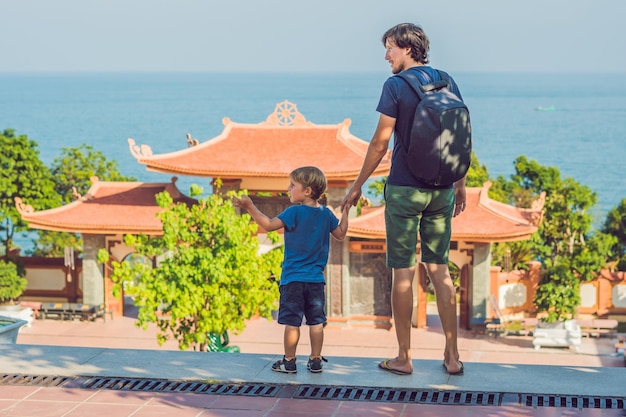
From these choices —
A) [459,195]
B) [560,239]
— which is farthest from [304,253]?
[560,239]

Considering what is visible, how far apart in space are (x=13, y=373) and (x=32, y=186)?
1853 centimetres

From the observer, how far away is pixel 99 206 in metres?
22.3

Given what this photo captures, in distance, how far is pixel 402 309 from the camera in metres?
5.52

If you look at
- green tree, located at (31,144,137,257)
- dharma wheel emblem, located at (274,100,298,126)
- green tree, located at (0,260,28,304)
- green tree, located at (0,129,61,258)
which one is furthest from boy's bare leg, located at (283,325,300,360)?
green tree, located at (31,144,137,257)

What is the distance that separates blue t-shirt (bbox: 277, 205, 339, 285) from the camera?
5.57m

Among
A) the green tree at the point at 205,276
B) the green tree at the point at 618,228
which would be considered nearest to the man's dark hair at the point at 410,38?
the green tree at the point at 205,276

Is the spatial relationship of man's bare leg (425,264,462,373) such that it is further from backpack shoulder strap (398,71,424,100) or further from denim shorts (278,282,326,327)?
backpack shoulder strap (398,71,424,100)

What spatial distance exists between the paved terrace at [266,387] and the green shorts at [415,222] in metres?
0.63

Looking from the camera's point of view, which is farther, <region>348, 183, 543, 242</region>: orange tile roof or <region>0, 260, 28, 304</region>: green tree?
<region>0, 260, 28, 304</region>: green tree

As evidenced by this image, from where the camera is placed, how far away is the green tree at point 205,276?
1471 centimetres

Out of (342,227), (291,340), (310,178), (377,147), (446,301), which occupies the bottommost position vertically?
(291,340)

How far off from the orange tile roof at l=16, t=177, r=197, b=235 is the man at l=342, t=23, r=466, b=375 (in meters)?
16.3

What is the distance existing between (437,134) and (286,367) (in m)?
1.51

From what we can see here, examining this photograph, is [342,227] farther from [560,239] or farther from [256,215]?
[560,239]
